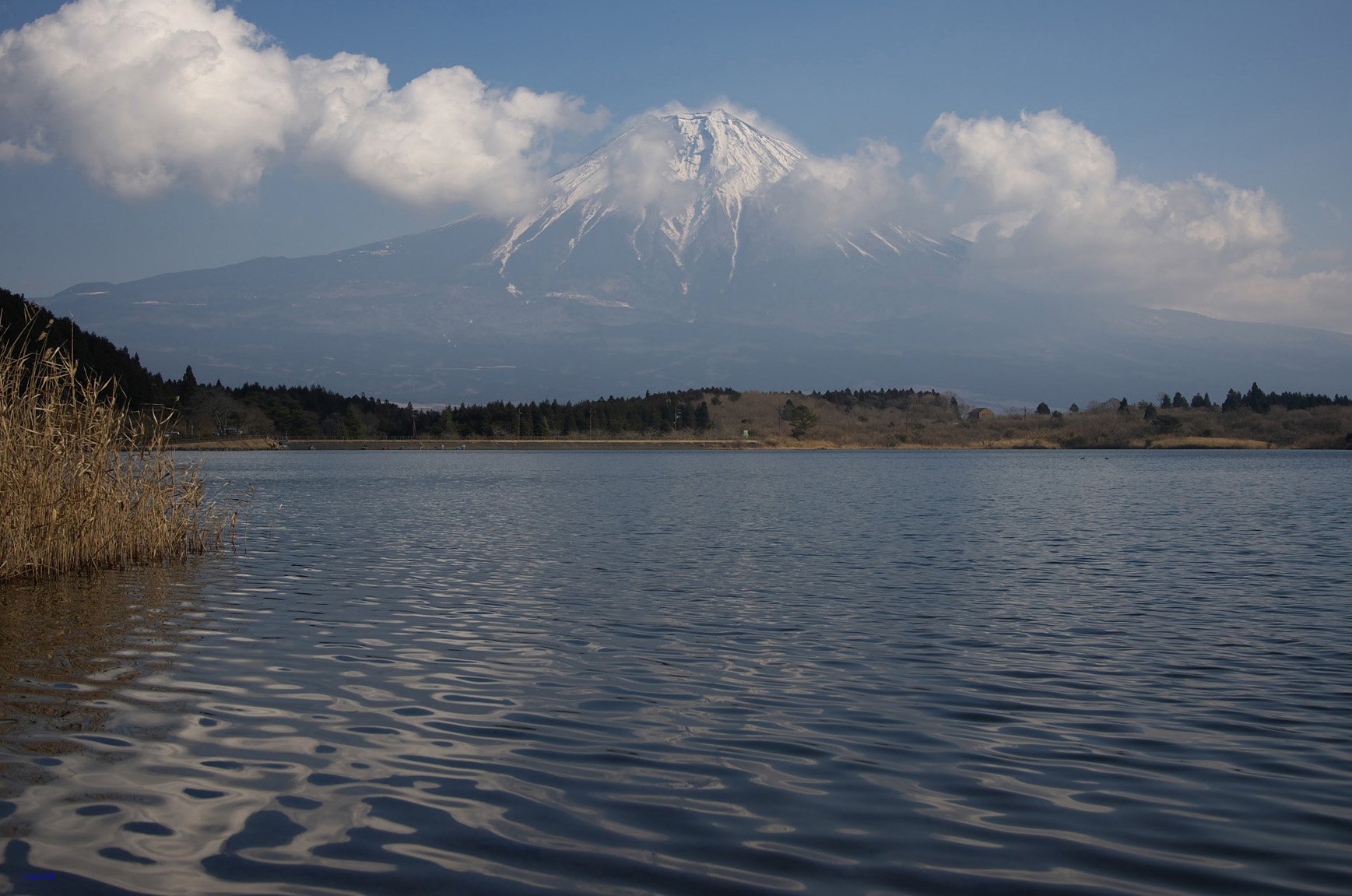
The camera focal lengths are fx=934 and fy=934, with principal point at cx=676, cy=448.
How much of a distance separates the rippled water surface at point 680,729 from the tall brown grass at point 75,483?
3.27 ft

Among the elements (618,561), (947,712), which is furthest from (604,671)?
(618,561)

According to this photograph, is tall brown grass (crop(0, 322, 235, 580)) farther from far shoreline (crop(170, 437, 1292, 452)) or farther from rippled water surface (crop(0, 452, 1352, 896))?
far shoreline (crop(170, 437, 1292, 452))

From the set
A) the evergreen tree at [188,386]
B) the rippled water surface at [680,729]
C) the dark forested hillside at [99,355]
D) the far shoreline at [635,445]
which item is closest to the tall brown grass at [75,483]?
the rippled water surface at [680,729]

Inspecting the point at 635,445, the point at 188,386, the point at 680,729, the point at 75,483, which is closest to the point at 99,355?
the point at 188,386

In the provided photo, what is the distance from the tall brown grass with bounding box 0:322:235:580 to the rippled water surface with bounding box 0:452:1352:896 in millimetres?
996

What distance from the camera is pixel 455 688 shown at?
8828 millimetres

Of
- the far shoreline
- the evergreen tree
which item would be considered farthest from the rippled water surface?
the far shoreline

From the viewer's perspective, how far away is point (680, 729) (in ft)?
24.6

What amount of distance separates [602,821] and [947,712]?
374 centimetres

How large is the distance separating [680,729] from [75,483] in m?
12.3

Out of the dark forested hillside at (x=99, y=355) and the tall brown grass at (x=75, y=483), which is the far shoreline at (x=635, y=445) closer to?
the dark forested hillside at (x=99, y=355)

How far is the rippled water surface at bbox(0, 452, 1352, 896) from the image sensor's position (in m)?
5.02

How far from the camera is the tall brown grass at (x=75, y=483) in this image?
13.8 metres

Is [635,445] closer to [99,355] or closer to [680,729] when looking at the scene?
[99,355]
